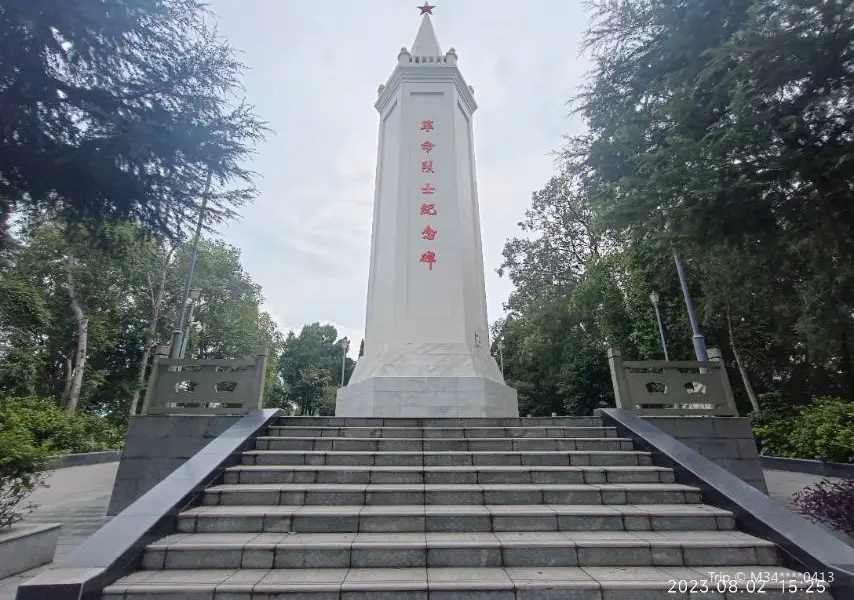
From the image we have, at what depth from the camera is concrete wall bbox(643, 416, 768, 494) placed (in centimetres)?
584

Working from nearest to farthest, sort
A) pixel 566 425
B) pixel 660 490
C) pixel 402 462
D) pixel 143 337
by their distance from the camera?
pixel 660 490
pixel 402 462
pixel 566 425
pixel 143 337

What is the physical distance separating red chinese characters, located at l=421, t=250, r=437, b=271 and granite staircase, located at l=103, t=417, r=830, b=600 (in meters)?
4.58

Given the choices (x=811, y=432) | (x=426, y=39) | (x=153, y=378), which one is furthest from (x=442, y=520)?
(x=426, y=39)

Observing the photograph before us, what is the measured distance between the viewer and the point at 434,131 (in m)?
9.74

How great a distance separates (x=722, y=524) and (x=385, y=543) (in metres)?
2.86

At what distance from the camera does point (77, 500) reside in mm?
7285

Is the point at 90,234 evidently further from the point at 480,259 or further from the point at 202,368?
the point at 480,259

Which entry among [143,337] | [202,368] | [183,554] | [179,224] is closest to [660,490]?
[183,554]

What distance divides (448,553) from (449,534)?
329mm

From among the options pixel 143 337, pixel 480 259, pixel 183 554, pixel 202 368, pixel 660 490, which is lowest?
pixel 183 554

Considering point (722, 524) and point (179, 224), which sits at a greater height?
point (179, 224)

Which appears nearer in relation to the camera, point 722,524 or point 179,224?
point 722,524

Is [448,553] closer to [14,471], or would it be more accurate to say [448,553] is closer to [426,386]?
[14,471]

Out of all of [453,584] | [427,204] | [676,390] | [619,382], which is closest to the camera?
[453,584]
